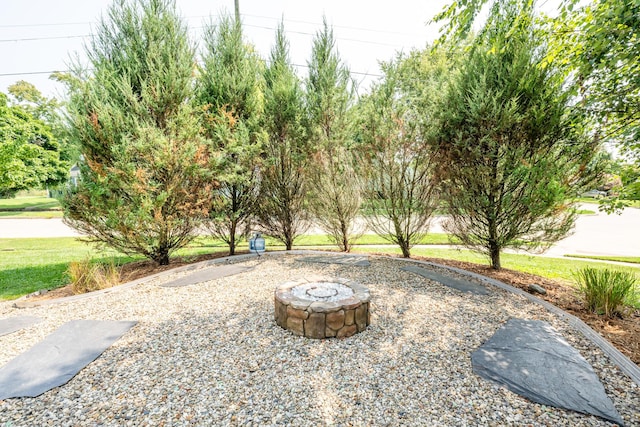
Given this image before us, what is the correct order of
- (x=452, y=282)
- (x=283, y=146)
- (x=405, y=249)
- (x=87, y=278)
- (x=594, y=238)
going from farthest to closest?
(x=594, y=238), (x=283, y=146), (x=405, y=249), (x=452, y=282), (x=87, y=278)

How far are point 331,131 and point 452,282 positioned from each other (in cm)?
439

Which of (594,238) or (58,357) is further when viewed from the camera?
(594,238)

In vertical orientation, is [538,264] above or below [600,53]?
below

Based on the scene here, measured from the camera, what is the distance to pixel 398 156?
235 inches

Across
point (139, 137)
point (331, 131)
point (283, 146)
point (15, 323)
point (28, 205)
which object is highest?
point (331, 131)

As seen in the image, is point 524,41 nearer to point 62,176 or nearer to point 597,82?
point 597,82

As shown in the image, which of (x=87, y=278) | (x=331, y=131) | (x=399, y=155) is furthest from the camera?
(x=331, y=131)

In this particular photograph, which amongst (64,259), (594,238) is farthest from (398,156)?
(594,238)

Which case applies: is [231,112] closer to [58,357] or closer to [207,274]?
[207,274]

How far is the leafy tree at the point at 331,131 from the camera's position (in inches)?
265

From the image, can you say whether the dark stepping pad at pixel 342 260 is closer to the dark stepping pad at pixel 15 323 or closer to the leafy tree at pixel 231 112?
the leafy tree at pixel 231 112

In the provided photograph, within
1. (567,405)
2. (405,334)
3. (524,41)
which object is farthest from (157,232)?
(524,41)

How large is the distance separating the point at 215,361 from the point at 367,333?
5.36 feet

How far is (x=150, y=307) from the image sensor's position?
3820 mm
